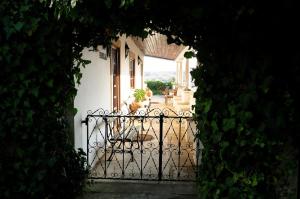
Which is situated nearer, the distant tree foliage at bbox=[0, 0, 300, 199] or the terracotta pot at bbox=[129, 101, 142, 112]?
the distant tree foliage at bbox=[0, 0, 300, 199]

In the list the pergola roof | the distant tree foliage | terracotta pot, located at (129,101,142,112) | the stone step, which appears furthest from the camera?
terracotta pot, located at (129,101,142,112)

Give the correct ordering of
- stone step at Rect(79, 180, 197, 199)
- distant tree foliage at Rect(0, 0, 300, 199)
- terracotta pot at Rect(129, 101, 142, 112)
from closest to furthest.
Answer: distant tree foliage at Rect(0, 0, 300, 199)
stone step at Rect(79, 180, 197, 199)
terracotta pot at Rect(129, 101, 142, 112)

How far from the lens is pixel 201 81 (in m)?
3.08

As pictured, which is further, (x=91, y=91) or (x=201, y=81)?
A: (x=91, y=91)

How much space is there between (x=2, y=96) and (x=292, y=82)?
2.72m

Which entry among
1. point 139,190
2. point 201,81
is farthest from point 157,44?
point 201,81

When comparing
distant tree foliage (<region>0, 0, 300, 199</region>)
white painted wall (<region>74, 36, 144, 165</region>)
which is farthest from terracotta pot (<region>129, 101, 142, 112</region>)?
distant tree foliage (<region>0, 0, 300, 199</region>)

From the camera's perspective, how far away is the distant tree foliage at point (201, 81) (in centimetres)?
274

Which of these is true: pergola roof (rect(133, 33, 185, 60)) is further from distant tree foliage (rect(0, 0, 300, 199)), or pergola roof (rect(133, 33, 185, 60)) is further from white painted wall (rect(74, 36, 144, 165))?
distant tree foliage (rect(0, 0, 300, 199))

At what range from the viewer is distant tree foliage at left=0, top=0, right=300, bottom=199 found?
274 cm

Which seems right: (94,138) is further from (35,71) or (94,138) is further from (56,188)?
(35,71)

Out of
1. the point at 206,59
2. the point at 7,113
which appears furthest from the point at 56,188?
the point at 206,59

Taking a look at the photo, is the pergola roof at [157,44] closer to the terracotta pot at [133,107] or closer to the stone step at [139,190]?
the terracotta pot at [133,107]

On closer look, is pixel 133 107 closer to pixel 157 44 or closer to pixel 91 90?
pixel 157 44
